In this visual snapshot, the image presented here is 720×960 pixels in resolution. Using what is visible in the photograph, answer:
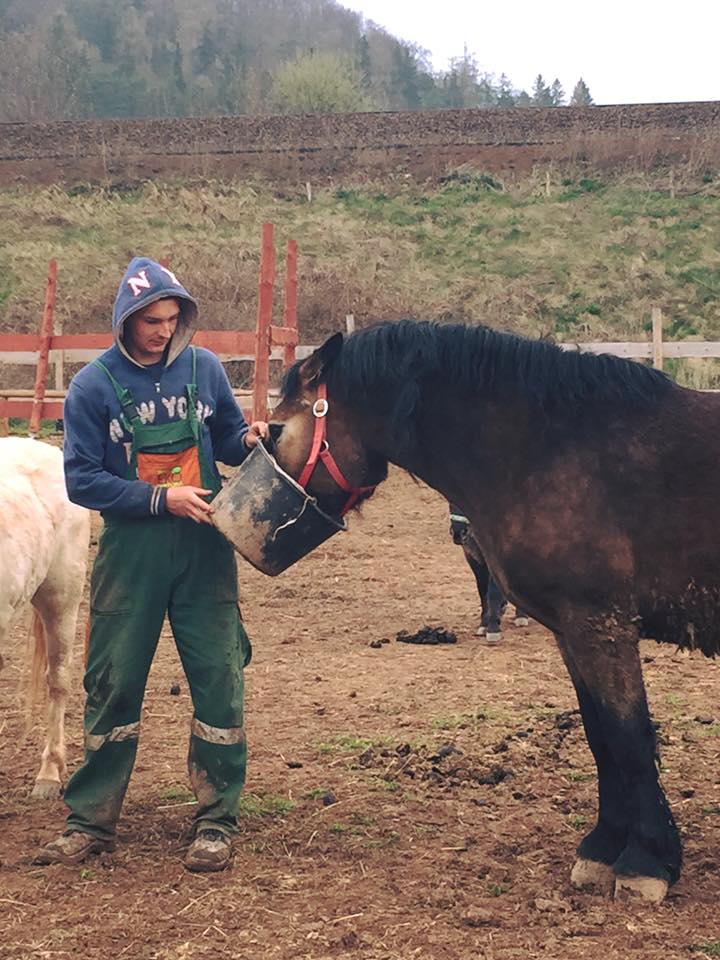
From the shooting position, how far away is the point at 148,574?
4.00 m

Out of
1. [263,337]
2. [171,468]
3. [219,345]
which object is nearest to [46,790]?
[171,468]

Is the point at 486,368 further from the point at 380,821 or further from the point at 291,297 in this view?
the point at 291,297

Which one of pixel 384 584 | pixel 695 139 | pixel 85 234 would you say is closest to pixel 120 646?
pixel 384 584

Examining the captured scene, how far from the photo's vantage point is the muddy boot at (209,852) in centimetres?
386

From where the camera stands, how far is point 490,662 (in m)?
6.86

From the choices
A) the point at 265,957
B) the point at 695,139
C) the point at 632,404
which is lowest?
the point at 265,957

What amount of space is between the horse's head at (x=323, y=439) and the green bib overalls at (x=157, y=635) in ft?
1.41

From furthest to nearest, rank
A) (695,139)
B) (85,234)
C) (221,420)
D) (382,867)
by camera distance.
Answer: (695,139) → (85,234) → (221,420) → (382,867)

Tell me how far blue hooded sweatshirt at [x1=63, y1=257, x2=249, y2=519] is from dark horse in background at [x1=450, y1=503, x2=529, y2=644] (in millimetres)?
3454

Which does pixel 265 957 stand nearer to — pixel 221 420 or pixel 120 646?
pixel 120 646

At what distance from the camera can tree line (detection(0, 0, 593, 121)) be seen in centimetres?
5856

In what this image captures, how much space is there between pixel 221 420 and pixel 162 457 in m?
0.34

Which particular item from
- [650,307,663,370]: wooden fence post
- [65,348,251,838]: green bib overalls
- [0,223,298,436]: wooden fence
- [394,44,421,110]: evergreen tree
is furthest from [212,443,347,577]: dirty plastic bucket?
[394,44,421,110]: evergreen tree

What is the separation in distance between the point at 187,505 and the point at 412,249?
1030 inches
